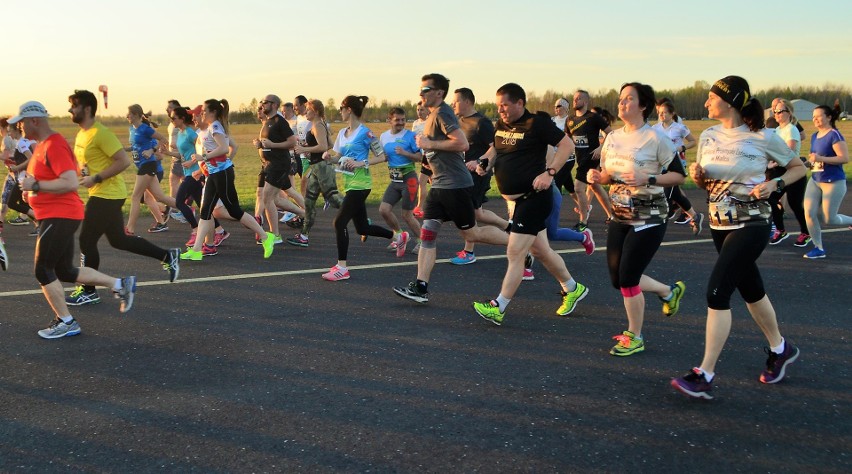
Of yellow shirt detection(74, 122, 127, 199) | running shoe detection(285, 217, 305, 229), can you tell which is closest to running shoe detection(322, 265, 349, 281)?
yellow shirt detection(74, 122, 127, 199)

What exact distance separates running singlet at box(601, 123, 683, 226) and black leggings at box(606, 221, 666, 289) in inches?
2.7

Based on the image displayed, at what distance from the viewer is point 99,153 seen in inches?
262

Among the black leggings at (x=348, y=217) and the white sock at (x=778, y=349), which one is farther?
the black leggings at (x=348, y=217)

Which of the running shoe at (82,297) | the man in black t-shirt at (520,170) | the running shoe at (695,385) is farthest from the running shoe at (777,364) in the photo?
the running shoe at (82,297)

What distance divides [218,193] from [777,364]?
6506 millimetres

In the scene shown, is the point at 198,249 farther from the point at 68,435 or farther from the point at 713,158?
the point at 713,158

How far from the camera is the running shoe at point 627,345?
540cm

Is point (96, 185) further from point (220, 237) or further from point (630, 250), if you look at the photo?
point (630, 250)

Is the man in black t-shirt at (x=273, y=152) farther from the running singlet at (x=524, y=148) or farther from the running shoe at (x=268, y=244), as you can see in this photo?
the running singlet at (x=524, y=148)

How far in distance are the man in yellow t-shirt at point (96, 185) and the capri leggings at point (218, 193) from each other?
169cm

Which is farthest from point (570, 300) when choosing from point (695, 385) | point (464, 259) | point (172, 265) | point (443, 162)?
point (172, 265)

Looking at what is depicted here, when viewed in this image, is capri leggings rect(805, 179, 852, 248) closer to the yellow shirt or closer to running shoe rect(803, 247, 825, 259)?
running shoe rect(803, 247, 825, 259)

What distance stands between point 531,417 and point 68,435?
2509 millimetres

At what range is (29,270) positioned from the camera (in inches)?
340
